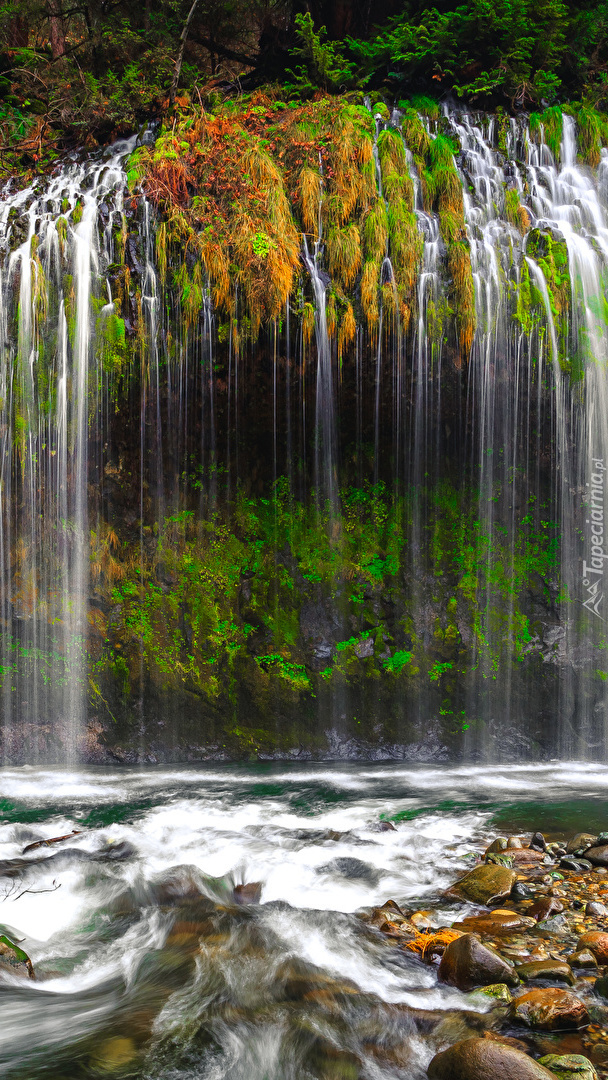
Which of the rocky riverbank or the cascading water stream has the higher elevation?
the cascading water stream

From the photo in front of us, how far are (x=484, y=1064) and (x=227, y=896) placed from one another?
2.17 meters

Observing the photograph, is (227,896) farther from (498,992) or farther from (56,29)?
(56,29)

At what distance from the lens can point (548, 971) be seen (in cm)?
294

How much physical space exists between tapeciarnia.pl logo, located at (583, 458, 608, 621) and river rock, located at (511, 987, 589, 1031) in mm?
5496

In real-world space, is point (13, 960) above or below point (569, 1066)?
below

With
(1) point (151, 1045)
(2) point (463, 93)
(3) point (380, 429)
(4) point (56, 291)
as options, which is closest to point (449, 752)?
(3) point (380, 429)

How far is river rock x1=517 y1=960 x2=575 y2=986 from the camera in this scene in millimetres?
2920

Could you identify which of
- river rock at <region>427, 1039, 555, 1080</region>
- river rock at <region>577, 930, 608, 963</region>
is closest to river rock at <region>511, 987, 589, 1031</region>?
river rock at <region>427, 1039, 555, 1080</region>

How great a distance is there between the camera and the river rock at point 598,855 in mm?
4266

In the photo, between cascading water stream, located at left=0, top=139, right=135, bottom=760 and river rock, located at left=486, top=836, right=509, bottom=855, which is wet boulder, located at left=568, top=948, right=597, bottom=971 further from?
cascading water stream, located at left=0, top=139, right=135, bottom=760

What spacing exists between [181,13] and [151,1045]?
11.7m

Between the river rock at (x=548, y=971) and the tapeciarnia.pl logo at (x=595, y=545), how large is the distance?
5210 millimetres

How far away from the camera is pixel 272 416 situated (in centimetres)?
766

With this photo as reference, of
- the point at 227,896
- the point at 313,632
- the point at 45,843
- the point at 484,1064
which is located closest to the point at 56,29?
the point at 313,632
